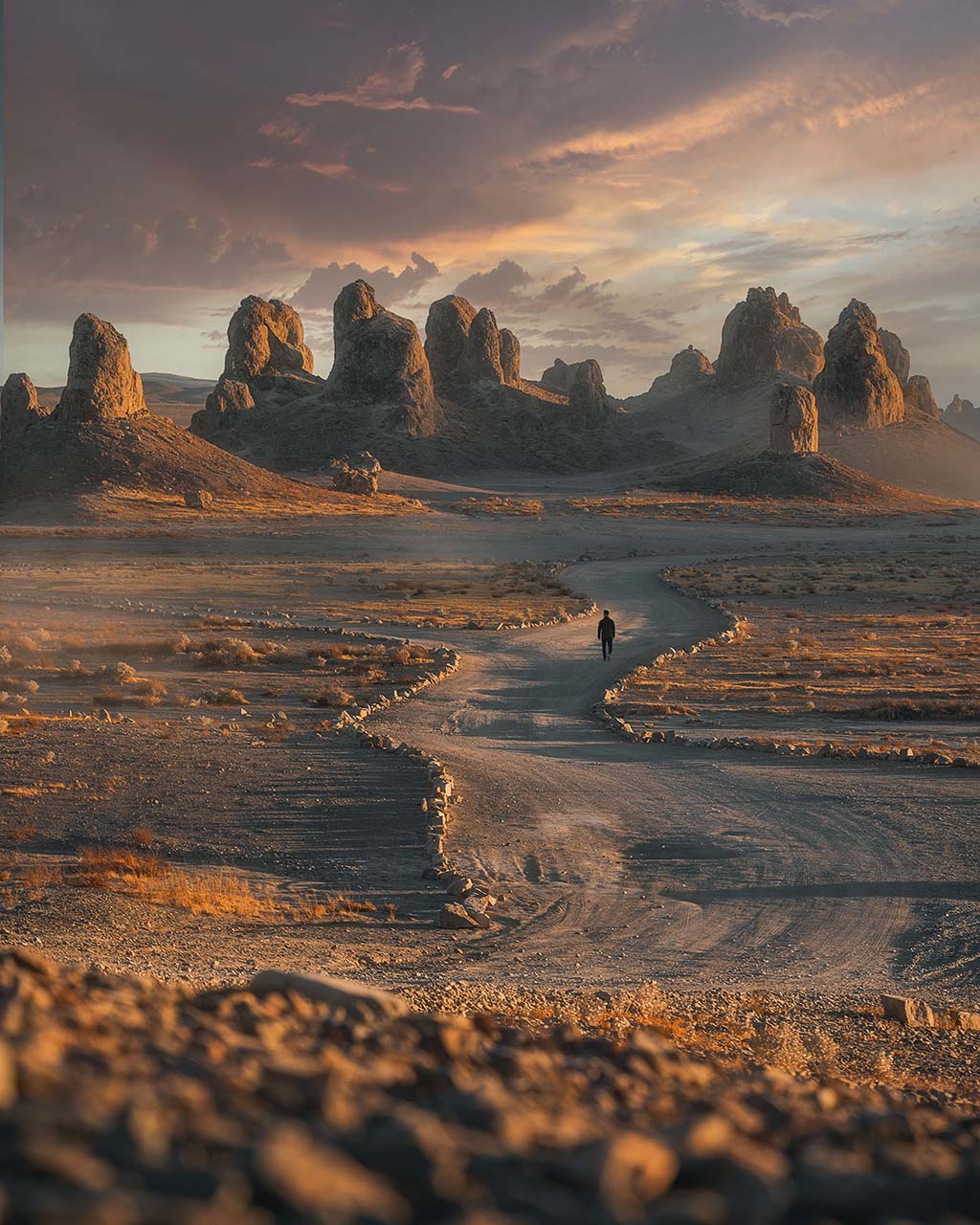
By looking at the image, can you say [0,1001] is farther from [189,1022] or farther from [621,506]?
[621,506]

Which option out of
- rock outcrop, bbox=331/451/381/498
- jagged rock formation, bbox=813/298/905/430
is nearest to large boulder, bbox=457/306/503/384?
jagged rock formation, bbox=813/298/905/430

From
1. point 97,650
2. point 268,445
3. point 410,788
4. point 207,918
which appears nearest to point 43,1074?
point 207,918

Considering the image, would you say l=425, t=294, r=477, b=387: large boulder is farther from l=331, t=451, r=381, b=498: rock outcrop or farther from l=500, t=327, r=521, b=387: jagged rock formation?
l=331, t=451, r=381, b=498: rock outcrop

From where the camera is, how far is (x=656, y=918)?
468 inches

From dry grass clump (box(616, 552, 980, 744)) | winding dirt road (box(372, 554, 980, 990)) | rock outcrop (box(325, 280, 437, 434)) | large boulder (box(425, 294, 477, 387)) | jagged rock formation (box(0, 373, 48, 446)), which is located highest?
large boulder (box(425, 294, 477, 387))

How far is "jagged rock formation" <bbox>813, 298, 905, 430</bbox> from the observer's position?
166 meters

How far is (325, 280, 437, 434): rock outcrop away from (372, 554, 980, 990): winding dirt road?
14205 cm

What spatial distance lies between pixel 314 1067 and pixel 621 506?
102444mm

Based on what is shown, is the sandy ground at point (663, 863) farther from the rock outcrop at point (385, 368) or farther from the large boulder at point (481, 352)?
the large boulder at point (481, 352)

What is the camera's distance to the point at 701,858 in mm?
14117

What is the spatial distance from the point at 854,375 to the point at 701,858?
167 metres

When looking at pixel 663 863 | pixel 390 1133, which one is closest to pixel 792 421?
pixel 663 863

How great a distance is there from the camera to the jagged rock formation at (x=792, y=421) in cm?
13638

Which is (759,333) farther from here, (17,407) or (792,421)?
(17,407)
